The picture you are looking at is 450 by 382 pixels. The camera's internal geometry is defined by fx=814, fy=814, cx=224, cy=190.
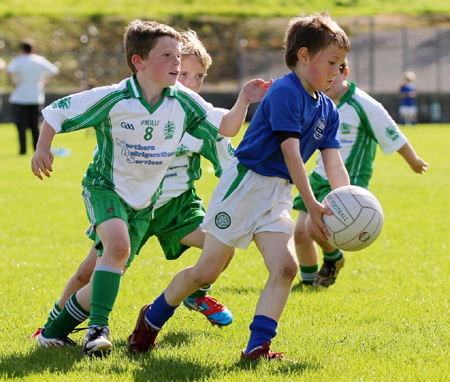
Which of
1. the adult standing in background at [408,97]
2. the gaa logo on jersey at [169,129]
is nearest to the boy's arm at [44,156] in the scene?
the gaa logo on jersey at [169,129]

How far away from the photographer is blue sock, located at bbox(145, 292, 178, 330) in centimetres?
459

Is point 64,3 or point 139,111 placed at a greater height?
point 139,111

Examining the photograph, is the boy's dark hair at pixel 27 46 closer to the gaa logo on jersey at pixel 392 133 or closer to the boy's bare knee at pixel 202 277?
the gaa logo on jersey at pixel 392 133

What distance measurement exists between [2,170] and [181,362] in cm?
1095

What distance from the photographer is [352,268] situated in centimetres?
708

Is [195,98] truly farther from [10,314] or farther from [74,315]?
[10,314]

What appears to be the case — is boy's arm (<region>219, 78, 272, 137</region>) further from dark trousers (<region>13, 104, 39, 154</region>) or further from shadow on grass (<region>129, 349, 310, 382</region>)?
dark trousers (<region>13, 104, 39, 154</region>)

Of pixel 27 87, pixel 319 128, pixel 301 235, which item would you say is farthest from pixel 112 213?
pixel 27 87

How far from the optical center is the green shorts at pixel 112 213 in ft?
14.6

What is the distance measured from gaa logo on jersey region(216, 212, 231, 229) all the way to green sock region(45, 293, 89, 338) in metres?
0.92

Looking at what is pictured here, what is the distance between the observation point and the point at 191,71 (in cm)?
Answer: 559

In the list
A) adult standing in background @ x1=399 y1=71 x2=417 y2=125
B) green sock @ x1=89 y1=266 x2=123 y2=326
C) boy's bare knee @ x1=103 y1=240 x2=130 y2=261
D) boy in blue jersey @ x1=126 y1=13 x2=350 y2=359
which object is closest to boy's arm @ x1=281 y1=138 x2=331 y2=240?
boy in blue jersey @ x1=126 y1=13 x2=350 y2=359

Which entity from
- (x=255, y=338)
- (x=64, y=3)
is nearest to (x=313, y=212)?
(x=255, y=338)

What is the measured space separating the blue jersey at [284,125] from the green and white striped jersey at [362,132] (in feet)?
5.68
